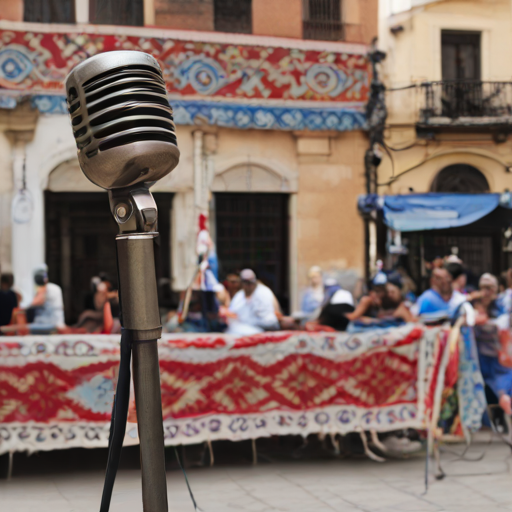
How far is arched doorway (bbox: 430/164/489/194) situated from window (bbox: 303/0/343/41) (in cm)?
193

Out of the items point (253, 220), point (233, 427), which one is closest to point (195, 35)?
point (253, 220)

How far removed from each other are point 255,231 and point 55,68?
9.47 feet

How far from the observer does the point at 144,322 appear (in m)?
1.70

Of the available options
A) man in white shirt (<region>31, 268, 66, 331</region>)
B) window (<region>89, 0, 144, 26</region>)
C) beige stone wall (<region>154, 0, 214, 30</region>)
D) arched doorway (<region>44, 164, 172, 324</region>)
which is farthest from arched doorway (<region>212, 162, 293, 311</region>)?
man in white shirt (<region>31, 268, 66, 331</region>)

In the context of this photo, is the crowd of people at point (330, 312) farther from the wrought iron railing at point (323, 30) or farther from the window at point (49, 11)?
the wrought iron railing at point (323, 30)

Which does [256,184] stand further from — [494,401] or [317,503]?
[317,503]

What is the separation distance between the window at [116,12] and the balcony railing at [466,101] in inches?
125

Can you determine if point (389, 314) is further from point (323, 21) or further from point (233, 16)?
point (233, 16)

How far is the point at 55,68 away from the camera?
327 inches

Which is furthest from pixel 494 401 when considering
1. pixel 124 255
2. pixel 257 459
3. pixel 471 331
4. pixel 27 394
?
pixel 124 255

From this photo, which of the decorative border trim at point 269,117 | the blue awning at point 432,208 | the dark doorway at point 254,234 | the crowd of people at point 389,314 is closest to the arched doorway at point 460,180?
the blue awning at point 432,208

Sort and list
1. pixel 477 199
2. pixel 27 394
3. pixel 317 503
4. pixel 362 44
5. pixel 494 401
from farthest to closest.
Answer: pixel 362 44, pixel 477 199, pixel 494 401, pixel 27 394, pixel 317 503

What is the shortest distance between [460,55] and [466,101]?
554 millimetres

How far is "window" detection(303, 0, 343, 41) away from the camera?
8.23m
